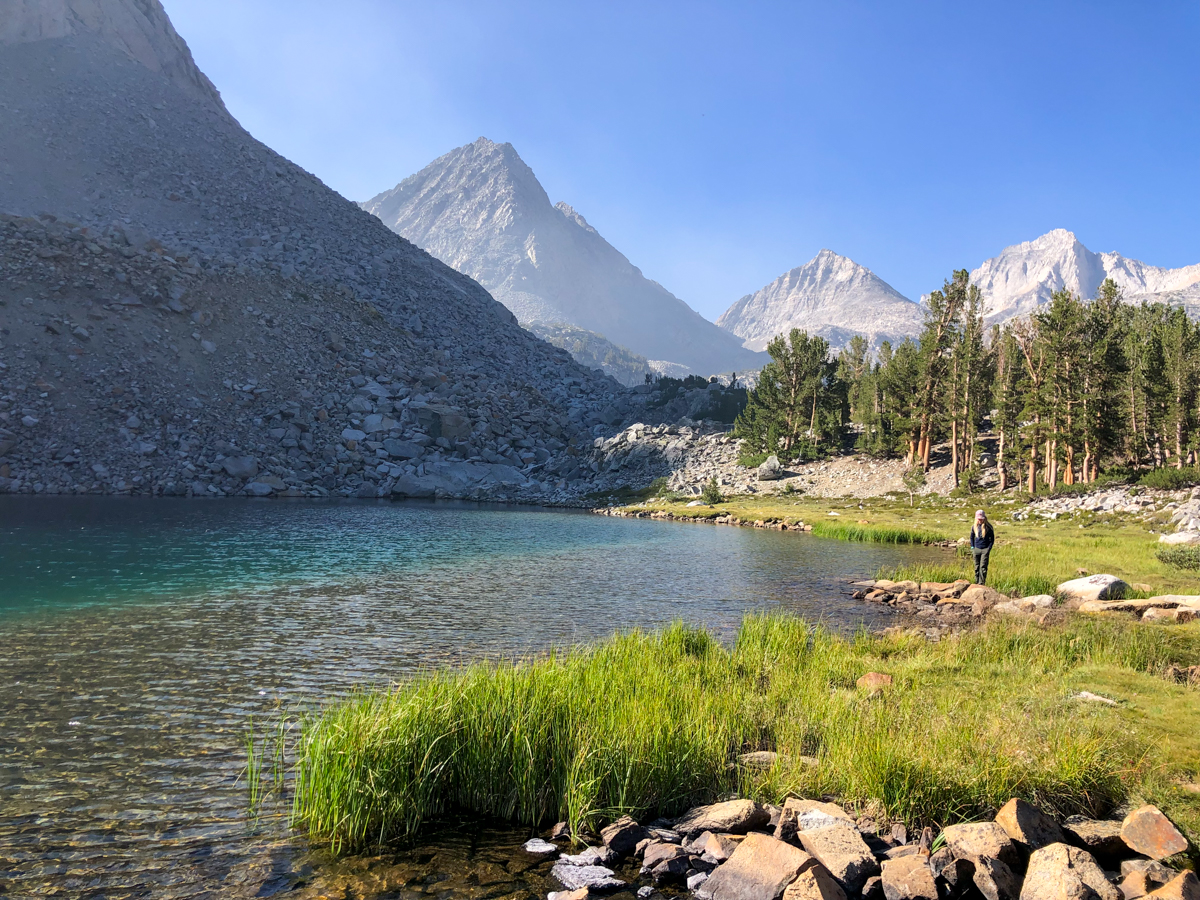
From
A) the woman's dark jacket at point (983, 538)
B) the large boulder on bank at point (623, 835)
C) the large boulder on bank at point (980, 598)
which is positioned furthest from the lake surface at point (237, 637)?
the woman's dark jacket at point (983, 538)

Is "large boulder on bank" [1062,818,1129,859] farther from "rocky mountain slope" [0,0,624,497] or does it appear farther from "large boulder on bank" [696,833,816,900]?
"rocky mountain slope" [0,0,624,497]

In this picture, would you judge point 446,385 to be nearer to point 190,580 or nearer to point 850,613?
point 190,580

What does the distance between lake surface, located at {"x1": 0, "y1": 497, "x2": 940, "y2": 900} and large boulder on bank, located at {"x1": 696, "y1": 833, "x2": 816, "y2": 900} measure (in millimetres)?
1917

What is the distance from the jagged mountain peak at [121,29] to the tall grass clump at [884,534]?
5467 inches

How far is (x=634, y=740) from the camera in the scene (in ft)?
28.7

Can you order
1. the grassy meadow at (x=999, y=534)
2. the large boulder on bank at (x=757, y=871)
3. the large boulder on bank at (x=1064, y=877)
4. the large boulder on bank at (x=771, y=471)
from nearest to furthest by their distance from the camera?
1. the large boulder on bank at (x=1064, y=877)
2. the large boulder on bank at (x=757, y=871)
3. the grassy meadow at (x=999, y=534)
4. the large boulder on bank at (x=771, y=471)

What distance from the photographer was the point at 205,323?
80.0 metres

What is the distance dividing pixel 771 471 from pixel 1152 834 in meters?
81.5

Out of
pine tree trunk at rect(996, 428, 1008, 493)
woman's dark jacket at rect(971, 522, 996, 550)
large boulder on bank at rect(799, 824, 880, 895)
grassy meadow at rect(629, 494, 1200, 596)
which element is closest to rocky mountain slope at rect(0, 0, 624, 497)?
grassy meadow at rect(629, 494, 1200, 596)

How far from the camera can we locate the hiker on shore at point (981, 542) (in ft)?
82.5

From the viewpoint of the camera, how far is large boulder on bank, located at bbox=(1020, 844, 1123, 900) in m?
5.96

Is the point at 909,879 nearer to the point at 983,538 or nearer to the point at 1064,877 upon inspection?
the point at 1064,877

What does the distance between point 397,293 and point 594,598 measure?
320ft

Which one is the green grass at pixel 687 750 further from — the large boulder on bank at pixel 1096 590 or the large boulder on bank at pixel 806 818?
the large boulder on bank at pixel 1096 590
